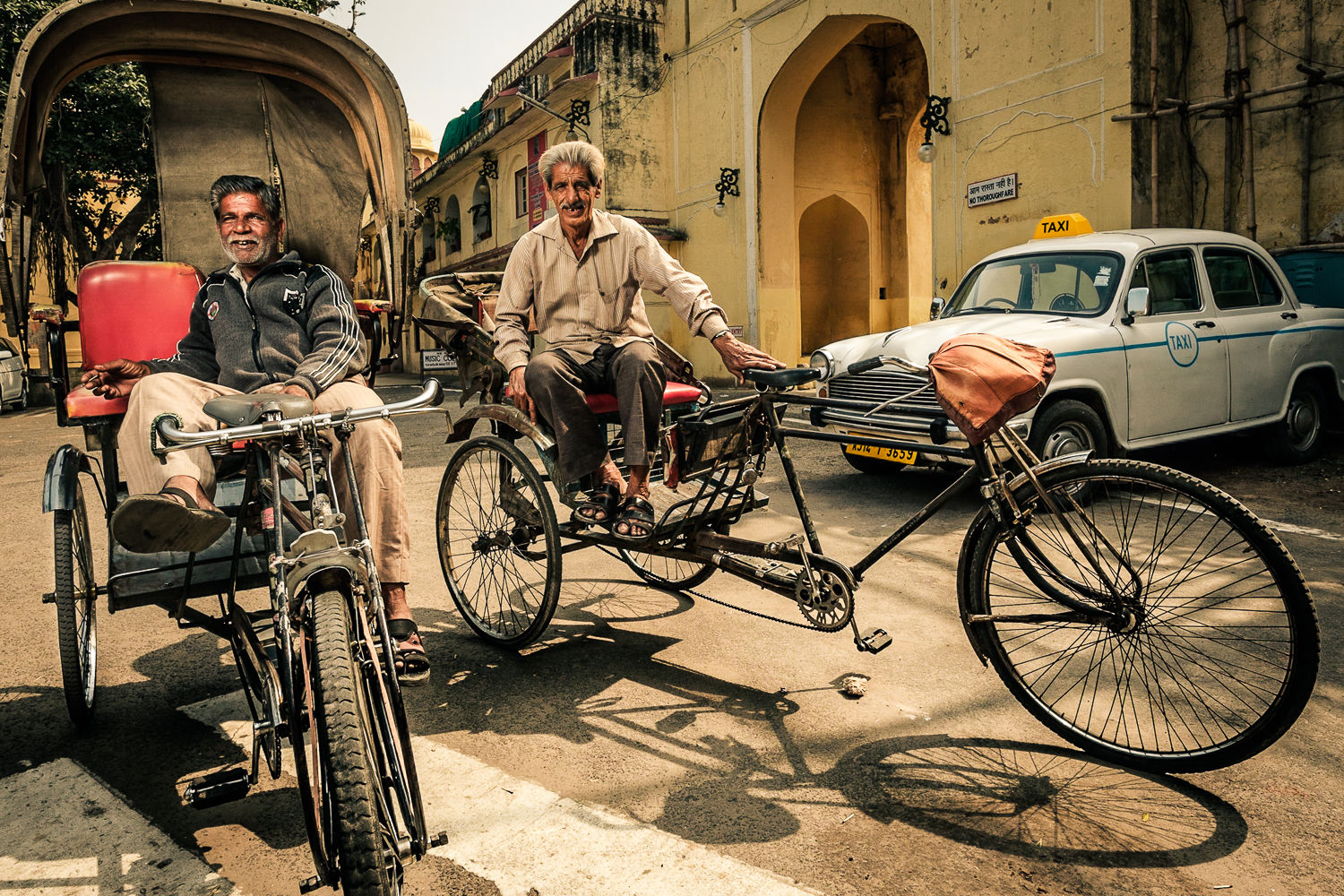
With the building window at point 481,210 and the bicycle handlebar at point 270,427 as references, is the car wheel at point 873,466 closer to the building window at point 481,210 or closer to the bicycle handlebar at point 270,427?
the bicycle handlebar at point 270,427

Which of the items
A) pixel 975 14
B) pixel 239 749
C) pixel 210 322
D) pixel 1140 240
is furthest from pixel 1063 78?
pixel 239 749

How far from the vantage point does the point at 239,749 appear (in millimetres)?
3053

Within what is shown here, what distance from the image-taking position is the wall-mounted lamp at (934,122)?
12.3 meters

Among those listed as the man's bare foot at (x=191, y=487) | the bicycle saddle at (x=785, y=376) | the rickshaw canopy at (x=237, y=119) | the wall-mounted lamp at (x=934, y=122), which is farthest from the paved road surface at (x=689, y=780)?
the wall-mounted lamp at (x=934, y=122)

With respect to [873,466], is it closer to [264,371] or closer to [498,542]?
[498,542]

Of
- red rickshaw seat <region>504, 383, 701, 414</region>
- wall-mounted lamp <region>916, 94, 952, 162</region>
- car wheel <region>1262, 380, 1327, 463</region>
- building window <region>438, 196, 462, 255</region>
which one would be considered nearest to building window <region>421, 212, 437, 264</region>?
building window <region>438, 196, 462, 255</region>

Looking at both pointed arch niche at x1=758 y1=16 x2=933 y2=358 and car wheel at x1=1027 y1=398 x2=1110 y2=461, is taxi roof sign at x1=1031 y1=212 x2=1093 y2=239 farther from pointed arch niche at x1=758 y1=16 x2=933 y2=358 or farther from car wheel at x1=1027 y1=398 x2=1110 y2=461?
pointed arch niche at x1=758 y1=16 x2=933 y2=358

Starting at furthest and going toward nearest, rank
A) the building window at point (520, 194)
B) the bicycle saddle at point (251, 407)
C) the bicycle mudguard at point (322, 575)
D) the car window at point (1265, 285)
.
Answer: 1. the building window at point (520, 194)
2. the car window at point (1265, 285)
3. the bicycle saddle at point (251, 407)
4. the bicycle mudguard at point (322, 575)

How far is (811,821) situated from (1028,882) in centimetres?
57

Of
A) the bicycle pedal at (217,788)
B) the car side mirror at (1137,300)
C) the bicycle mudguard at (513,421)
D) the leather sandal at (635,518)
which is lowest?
the bicycle pedal at (217,788)

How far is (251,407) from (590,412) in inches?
62.6

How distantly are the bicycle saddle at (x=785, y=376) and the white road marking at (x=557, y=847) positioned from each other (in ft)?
5.04

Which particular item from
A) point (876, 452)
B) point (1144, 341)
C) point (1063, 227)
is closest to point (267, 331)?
point (876, 452)

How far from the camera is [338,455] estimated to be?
3.01m
